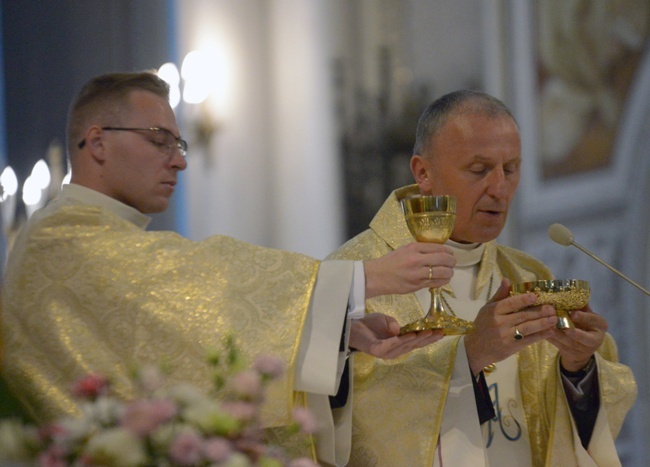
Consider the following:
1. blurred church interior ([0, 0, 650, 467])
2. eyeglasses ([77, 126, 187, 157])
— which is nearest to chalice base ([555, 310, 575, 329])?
eyeglasses ([77, 126, 187, 157])

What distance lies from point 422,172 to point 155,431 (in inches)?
86.2

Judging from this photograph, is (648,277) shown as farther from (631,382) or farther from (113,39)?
(113,39)

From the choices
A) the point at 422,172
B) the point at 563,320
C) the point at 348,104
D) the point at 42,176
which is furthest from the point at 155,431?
the point at 348,104

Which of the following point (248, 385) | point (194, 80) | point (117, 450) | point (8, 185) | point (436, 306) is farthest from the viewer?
point (194, 80)

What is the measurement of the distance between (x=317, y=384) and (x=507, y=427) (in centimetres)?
105

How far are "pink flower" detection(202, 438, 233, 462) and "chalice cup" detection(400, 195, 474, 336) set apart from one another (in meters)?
1.17

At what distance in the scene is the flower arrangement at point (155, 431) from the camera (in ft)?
6.00

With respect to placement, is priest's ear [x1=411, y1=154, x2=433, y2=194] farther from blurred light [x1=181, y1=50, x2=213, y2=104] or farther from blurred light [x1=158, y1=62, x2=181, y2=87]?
blurred light [x1=181, y1=50, x2=213, y2=104]

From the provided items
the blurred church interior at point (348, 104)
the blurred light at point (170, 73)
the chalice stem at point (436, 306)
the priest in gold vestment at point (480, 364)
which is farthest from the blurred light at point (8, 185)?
the chalice stem at point (436, 306)

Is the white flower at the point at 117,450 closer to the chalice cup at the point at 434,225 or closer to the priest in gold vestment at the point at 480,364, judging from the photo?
the chalice cup at the point at 434,225

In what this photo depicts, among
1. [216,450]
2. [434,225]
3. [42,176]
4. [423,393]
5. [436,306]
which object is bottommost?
[423,393]

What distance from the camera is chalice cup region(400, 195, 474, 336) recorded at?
2924mm

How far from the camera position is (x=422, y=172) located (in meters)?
3.84

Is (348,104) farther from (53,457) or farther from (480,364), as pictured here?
(53,457)
